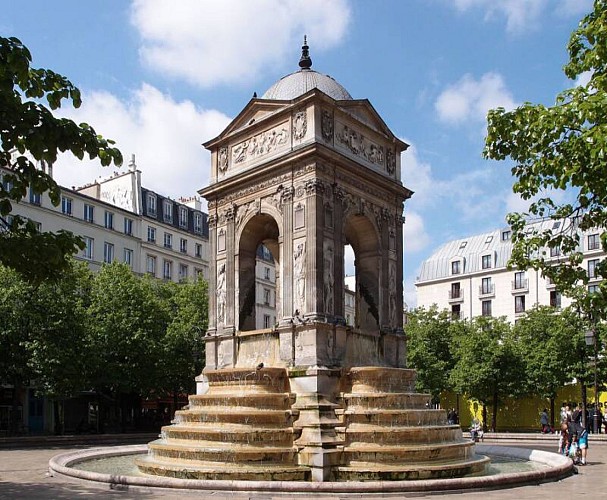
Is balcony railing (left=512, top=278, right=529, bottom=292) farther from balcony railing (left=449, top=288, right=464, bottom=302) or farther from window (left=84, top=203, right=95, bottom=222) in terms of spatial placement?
window (left=84, top=203, right=95, bottom=222)

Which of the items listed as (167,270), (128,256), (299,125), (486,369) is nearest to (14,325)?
(128,256)

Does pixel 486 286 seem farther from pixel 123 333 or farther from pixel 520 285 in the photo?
pixel 123 333

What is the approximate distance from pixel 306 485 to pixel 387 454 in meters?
3.14

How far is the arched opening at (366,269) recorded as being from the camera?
83.4 feet

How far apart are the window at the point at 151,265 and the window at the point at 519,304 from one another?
36272 mm

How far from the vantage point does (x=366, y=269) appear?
25734 mm

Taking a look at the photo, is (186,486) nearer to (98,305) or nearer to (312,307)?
(312,307)

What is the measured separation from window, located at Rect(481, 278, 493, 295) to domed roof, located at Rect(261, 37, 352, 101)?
5477 cm

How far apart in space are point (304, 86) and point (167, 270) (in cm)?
4446

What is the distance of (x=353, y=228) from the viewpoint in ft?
84.4

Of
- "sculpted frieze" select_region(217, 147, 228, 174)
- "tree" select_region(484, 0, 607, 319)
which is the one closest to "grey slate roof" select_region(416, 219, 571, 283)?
"sculpted frieze" select_region(217, 147, 228, 174)

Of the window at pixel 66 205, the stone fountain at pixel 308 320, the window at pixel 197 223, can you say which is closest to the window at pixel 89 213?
the window at pixel 66 205

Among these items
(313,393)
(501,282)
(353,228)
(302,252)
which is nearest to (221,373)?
(313,393)

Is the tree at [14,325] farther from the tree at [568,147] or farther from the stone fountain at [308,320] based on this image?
the tree at [568,147]
